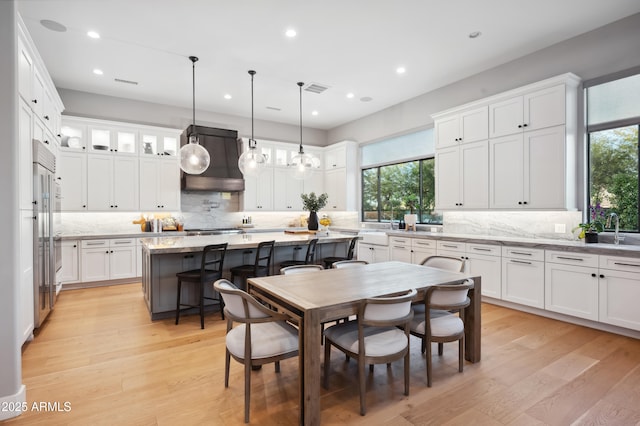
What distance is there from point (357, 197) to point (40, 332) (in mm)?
5986

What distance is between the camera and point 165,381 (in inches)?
99.9

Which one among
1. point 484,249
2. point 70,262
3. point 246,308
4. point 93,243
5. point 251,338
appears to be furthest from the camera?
point 93,243

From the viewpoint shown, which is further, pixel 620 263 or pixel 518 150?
pixel 518 150

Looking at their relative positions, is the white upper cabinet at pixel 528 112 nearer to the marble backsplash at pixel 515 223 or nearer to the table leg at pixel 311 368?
the marble backsplash at pixel 515 223

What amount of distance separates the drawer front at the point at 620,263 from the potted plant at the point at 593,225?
1.49ft

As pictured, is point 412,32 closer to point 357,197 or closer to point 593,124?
point 593,124

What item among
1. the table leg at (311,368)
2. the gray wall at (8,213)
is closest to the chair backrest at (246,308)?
the table leg at (311,368)

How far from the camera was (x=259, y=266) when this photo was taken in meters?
4.38

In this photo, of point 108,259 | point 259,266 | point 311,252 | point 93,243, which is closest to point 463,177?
point 311,252

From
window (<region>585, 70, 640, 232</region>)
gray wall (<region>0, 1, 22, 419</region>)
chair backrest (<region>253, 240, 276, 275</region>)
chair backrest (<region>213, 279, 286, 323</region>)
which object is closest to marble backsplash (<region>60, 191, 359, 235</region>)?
chair backrest (<region>253, 240, 276, 275</region>)

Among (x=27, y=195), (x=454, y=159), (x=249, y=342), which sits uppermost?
(x=454, y=159)

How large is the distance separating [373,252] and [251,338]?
444 cm

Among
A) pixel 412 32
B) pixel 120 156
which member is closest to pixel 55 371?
pixel 120 156

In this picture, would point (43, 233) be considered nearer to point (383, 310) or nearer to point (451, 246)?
point (383, 310)
